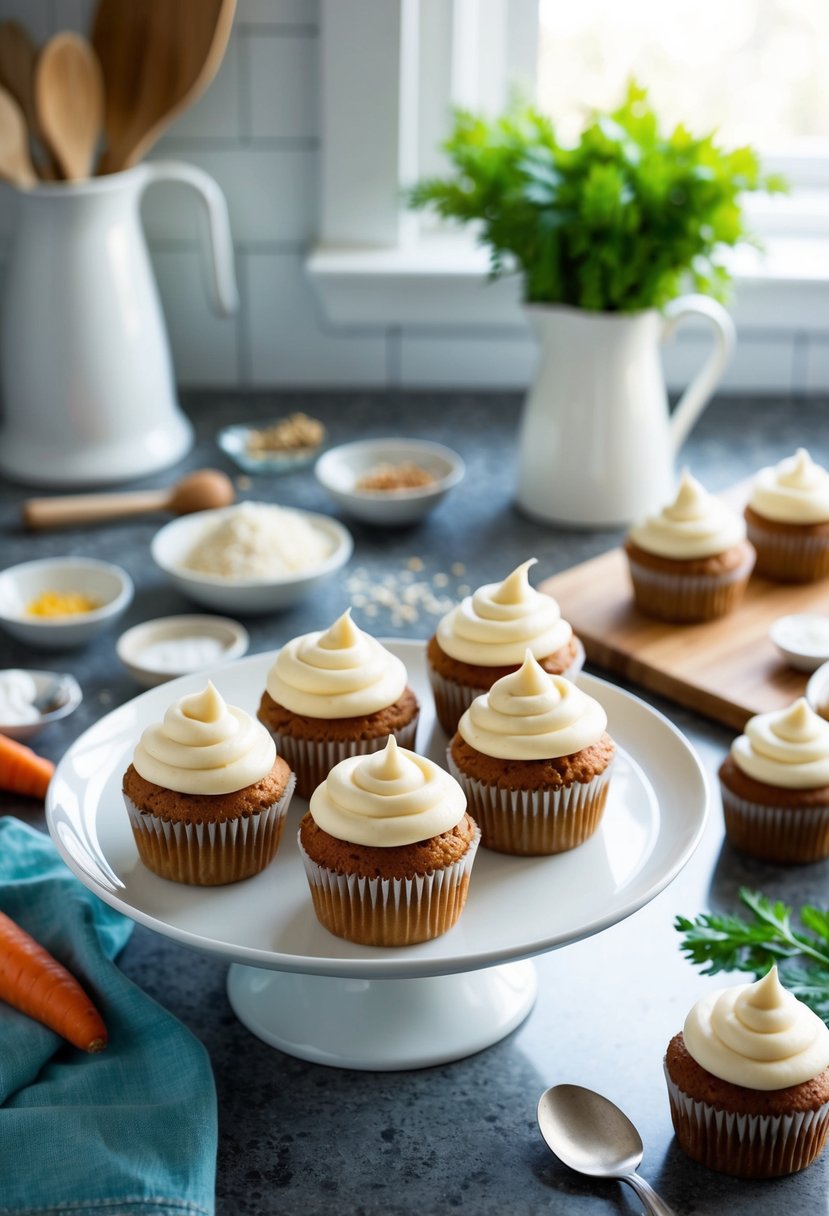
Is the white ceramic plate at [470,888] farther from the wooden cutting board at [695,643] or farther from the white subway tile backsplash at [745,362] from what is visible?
the white subway tile backsplash at [745,362]

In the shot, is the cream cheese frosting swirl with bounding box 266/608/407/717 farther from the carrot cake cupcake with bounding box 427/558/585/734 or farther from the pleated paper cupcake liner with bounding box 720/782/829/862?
the pleated paper cupcake liner with bounding box 720/782/829/862

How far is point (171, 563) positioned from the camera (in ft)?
4.85

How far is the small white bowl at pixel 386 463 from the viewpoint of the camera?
160 centimetres

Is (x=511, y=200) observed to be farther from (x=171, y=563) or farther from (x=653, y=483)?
(x=171, y=563)

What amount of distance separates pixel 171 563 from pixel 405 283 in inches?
24.7

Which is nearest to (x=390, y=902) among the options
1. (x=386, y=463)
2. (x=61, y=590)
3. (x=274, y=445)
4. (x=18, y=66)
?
(x=61, y=590)

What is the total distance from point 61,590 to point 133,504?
0.20 metres

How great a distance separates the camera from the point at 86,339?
1.68 metres

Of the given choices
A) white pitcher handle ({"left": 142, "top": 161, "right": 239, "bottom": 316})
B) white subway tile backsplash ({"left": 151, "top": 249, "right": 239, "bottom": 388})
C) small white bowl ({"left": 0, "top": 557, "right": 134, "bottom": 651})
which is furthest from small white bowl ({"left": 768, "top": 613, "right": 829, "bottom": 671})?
white subway tile backsplash ({"left": 151, "top": 249, "right": 239, "bottom": 388})

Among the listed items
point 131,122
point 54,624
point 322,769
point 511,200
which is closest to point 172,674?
point 54,624

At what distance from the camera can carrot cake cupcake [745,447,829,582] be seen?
1.43 m

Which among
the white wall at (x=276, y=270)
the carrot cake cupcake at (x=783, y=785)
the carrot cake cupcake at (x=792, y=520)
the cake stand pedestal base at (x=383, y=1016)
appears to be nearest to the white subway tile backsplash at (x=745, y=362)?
the white wall at (x=276, y=270)

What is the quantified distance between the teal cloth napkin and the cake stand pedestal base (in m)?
0.07

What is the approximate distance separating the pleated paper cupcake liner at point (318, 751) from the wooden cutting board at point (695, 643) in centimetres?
37
